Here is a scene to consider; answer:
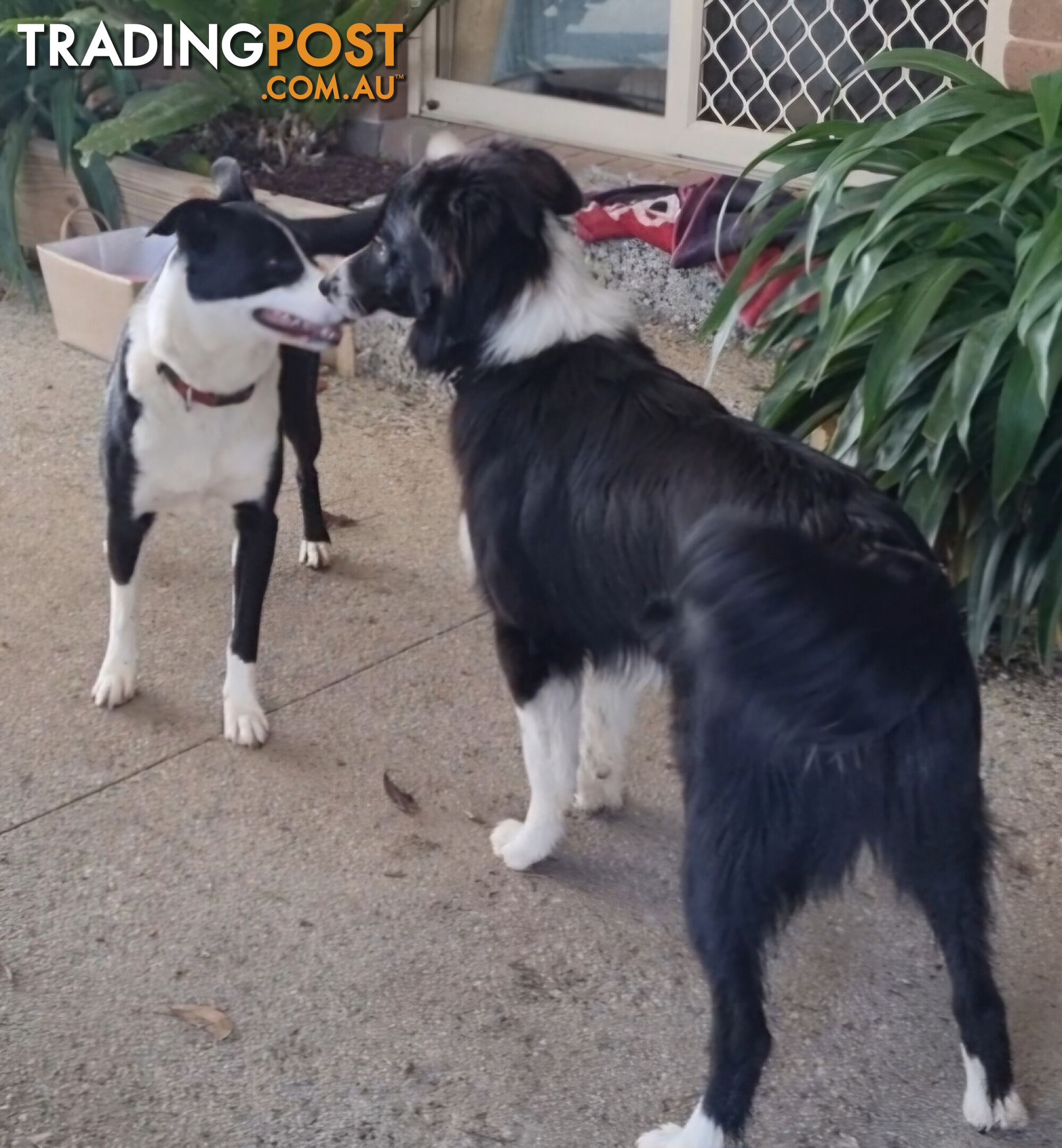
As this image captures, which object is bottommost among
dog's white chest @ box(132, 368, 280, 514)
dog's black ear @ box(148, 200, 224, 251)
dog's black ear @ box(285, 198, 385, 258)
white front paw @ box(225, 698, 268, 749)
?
white front paw @ box(225, 698, 268, 749)

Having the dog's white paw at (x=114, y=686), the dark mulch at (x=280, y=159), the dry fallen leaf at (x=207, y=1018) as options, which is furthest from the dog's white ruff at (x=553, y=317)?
the dark mulch at (x=280, y=159)

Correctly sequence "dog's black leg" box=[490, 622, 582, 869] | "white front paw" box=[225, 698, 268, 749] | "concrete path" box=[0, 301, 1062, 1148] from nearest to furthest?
"concrete path" box=[0, 301, 1062, 1148] < "dog's black leg" box=[490, 622, 582, 869] < "white front paw" box=[225, 698, 268, 749]

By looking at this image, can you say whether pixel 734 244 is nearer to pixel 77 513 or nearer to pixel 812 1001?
pixel 77 513

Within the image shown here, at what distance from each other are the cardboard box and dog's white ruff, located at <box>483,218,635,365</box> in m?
2.72

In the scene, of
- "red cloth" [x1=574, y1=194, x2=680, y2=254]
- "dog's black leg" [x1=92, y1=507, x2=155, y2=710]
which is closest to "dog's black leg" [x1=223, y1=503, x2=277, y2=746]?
"dog's black leg" [x1=92, y1=507, x2=155, y2=710]

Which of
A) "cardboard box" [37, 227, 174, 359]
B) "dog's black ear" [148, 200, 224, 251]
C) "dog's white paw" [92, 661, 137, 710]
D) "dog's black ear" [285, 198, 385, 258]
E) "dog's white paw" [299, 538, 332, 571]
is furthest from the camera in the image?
"cardboard box" [37, 227, 174, 359]

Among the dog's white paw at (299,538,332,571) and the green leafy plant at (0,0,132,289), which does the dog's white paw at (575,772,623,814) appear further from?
the green leafy plant at (0,0,132,289)

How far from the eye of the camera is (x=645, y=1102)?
215 centimetres

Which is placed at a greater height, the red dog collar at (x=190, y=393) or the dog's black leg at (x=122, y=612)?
the red dog collar at (x=190, y=393)

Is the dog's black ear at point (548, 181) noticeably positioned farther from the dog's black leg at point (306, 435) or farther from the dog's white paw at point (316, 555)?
the dog's white paw at point (316, 555)

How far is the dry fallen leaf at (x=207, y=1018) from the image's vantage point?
2.26 m

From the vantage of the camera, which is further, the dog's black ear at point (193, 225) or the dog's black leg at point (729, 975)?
the dog's black ear at point (193, 225)

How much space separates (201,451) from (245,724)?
1.97 ft

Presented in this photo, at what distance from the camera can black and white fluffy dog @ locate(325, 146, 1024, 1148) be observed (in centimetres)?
180
